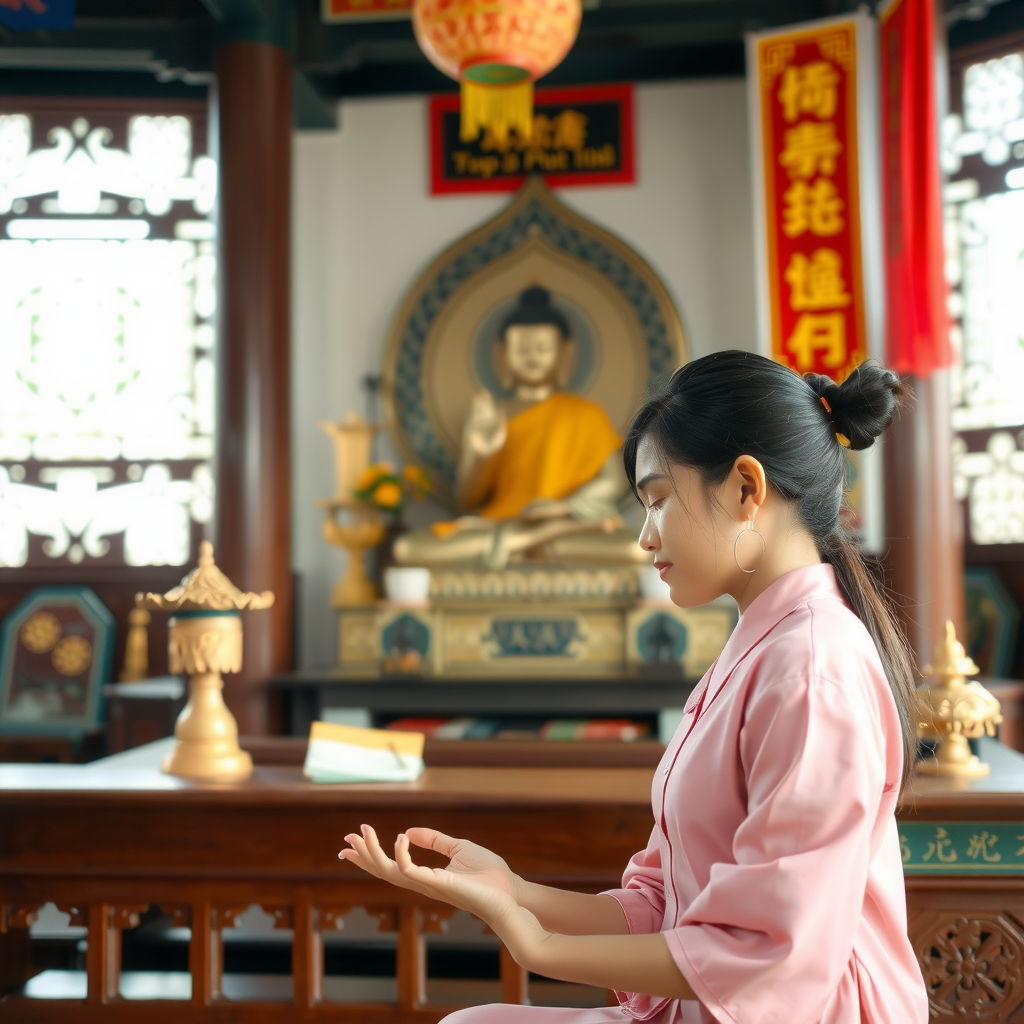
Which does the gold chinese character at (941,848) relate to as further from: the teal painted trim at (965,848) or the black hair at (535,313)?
the black hair at (535,313)

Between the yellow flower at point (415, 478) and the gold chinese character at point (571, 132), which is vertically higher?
the gold chinese character at point (571, 132)

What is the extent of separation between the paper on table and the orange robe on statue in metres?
2.62

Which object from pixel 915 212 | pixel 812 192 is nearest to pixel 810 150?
pixel 812 192

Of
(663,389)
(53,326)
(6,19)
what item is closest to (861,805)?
(663,389)

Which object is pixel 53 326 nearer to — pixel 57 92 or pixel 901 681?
pixel 57 92

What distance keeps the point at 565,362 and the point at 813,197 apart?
1.33 m

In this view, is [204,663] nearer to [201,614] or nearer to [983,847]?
[201,614]

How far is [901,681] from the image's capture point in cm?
108

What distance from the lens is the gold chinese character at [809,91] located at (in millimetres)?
4137

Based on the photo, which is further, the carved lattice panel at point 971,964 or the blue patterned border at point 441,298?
the blue patterned border at point 441,298

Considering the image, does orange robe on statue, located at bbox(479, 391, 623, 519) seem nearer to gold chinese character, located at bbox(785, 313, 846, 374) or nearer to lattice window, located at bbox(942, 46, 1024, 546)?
gold chinese character, located at bbox(785, 313, 846, 374)

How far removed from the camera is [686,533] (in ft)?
3.56

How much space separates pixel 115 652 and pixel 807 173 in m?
3.50

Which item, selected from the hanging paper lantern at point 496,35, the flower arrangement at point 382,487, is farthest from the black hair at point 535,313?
the hanging paper lantern at point 496,35
